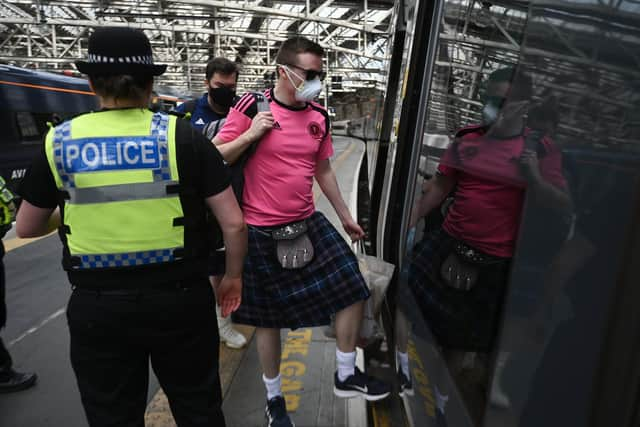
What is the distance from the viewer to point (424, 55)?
7.28ft

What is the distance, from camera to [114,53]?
1515 mm

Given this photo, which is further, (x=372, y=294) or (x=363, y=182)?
(x=363, y=182)

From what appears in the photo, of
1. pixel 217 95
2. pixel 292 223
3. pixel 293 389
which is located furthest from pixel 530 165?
pixel 217 95

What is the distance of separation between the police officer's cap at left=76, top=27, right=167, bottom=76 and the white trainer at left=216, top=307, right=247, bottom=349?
7.38ft

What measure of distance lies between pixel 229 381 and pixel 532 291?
Answer: 2431 millimetres

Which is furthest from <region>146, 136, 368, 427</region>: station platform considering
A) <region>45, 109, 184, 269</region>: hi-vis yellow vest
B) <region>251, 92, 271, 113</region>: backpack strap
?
<region>251, 92, 271, 113</region>: backpack strap

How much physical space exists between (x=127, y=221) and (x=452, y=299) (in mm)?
1013

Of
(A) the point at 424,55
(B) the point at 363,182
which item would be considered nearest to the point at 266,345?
(A) the point at 424,55

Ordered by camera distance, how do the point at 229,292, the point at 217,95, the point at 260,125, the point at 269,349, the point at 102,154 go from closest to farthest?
the point at 102,154 < the point at 229,292 < the point at 260,125 < the point at 269,349 < the point at 217,95

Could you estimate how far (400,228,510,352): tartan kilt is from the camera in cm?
121

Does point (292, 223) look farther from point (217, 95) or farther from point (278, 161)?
point (217, 95)

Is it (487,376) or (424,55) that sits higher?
(424,55)

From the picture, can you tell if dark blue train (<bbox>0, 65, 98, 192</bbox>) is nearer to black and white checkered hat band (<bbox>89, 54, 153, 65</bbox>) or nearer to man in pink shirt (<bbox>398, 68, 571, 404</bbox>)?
black and white checkered hat band (<bbox>89, 54, 153, 65</bbox>)

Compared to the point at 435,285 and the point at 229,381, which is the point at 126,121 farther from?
Result: the point at 229,381
